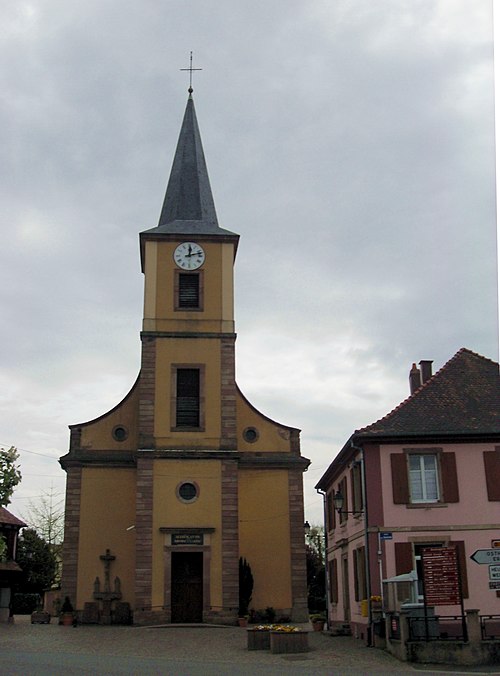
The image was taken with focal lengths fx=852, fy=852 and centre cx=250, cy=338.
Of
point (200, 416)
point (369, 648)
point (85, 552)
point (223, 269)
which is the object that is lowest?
point (369, 648)

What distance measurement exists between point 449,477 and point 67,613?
51.7ft

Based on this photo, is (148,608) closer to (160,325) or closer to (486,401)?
(160,325)

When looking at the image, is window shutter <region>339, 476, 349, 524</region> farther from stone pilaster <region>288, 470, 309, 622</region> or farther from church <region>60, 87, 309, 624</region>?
stone pilaster <region>288, 470, 309, 622</region>

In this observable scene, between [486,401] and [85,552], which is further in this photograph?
[85,552]

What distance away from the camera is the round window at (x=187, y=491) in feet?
100

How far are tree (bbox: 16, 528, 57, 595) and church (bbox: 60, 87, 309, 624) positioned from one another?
19.6 meters

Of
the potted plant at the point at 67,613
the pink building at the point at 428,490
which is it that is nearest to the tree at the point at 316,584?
the potted plant at the point at 67,613

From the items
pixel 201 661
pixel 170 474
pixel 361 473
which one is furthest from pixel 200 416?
pixel 201 661

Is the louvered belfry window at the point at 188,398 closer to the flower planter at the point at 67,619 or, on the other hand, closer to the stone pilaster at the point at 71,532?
the stone pilaster at the point at 71,532

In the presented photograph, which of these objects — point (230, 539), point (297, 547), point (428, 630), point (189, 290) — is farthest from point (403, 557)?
point (189, 290)

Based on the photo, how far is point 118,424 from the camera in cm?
3338

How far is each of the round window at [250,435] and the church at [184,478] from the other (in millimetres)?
51

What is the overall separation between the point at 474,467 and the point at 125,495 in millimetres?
15184

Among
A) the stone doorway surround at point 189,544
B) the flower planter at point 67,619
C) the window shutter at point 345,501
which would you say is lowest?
the flower planter at point 67,619
